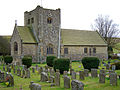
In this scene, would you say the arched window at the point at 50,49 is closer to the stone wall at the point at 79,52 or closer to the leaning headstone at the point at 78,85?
the stone wall at the point at 79,52

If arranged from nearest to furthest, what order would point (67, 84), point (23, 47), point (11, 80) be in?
point (67, 84) < point (11, 80) < point (23, 47)

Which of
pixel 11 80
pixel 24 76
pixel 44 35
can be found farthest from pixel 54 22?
pixel 11 80

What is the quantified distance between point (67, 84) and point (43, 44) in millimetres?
21266

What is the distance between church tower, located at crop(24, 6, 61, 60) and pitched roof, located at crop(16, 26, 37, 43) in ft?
2.60

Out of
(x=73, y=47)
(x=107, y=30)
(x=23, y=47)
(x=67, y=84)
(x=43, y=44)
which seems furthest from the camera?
(x=107, y=30)

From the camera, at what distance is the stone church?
31306 mm

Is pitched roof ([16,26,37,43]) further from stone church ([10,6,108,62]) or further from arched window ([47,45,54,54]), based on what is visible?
arched window ([47,45,54,54])

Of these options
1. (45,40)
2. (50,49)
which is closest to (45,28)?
(45,40)

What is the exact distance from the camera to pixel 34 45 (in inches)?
1237

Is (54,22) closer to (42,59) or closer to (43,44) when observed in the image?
(43,44)

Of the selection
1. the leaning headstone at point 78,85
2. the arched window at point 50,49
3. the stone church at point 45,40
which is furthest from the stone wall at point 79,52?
the leaning headstone at point 78,85

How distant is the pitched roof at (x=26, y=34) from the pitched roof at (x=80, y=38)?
687cm

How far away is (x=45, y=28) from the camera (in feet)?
106

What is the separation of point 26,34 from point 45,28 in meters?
3.94
